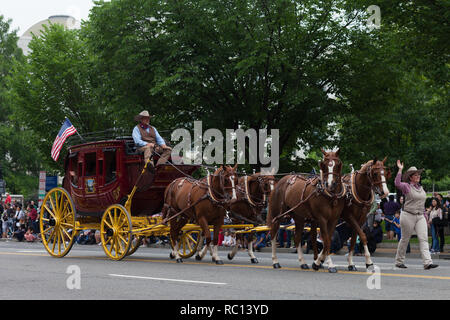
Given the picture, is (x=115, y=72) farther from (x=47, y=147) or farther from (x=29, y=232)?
(x=47, y=147)

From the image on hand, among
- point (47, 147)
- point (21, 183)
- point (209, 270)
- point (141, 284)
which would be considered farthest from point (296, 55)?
point (21, 183)

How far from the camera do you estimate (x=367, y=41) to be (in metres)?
28.1

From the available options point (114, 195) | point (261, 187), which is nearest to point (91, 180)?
point (114, 195)

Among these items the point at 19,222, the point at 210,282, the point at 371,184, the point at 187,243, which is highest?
the point at 371,184

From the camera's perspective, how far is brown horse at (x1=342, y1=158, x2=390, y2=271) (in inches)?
518

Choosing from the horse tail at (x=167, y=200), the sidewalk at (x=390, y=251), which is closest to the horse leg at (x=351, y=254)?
the horse tail at (x=167, y=200)

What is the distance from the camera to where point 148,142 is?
16328mm

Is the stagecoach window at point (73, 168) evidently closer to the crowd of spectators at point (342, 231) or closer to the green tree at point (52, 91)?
the crowd of spectators at point (342, 231)

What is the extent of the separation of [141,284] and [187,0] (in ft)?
59.1

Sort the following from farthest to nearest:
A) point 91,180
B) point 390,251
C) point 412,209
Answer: point 390,251
point 91,180
point 412,209

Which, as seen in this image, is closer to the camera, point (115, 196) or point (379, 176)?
point (379, 176)

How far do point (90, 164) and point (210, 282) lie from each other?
7.44 meters

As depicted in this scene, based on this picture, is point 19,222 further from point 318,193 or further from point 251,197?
point 318,193

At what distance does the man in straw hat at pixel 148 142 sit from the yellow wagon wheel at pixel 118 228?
1.33 metres
